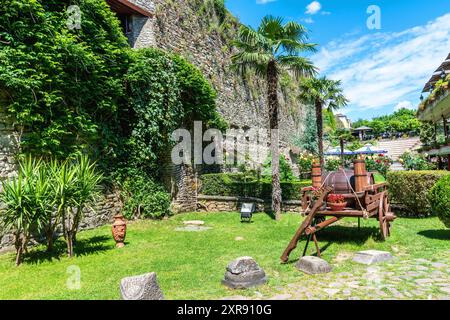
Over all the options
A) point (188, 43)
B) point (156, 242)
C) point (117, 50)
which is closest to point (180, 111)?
point (117, 50)

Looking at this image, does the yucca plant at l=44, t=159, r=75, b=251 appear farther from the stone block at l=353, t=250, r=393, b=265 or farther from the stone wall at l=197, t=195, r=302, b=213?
the stone wall at l=197, t=195, r=302, b=213

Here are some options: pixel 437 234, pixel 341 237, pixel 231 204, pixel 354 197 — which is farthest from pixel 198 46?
pixel 437 234

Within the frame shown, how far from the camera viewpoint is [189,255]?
20.5 feet

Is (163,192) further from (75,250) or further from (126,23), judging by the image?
(126,23)

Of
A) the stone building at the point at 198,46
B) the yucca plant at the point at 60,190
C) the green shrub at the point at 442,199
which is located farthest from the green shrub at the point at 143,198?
the green shrub at the point at 442,199

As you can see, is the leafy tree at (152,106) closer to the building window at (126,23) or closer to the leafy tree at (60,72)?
the leafy tree at (60,72)

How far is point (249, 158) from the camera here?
61.2ft

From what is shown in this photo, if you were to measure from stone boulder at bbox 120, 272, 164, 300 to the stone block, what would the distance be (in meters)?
3.41

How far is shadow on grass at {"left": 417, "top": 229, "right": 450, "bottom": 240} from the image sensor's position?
6.77m

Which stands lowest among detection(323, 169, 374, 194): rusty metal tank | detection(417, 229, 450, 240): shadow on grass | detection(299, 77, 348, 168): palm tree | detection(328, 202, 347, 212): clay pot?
detection(417, 229, 450, 240): shadow on grass

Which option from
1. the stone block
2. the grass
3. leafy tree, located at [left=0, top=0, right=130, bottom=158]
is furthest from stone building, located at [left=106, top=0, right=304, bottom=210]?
the stone block

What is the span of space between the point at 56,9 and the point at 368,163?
511 inches

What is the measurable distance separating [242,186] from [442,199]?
7.42 metres
